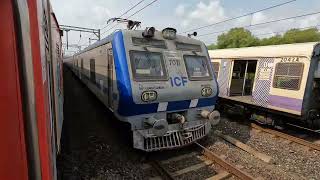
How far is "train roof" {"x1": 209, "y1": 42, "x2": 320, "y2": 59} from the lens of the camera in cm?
773

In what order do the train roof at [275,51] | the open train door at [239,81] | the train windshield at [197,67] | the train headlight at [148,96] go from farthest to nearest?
the open train door at [239,81], the train roof at [275,51], the train windshield at [197,67], the train headlight at [148,96]

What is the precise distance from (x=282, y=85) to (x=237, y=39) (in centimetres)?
4134

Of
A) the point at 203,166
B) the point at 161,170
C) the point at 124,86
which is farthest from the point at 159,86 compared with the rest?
the point at 203,166

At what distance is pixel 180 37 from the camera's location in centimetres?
675

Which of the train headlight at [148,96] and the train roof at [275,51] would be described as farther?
the train roof at [275,51]

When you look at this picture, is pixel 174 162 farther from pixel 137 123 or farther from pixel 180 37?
pixel 180 37

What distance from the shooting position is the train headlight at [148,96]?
18.3ft

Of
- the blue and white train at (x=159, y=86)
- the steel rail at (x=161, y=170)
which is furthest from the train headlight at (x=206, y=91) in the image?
the steel rail at (x=161, y=170)

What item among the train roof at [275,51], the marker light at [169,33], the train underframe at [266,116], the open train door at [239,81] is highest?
the marker light at [169,33]

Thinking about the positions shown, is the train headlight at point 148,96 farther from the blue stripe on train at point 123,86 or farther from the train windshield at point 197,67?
the train windshield at point 197,67

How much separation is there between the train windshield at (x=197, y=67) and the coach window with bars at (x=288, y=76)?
3056 millimetres

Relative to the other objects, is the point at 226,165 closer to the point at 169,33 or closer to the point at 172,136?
the point at 172,136

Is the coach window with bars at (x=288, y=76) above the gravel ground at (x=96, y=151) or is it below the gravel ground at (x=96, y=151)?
above

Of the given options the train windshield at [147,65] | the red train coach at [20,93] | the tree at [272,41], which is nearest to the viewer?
the red train coach at [20,93]
